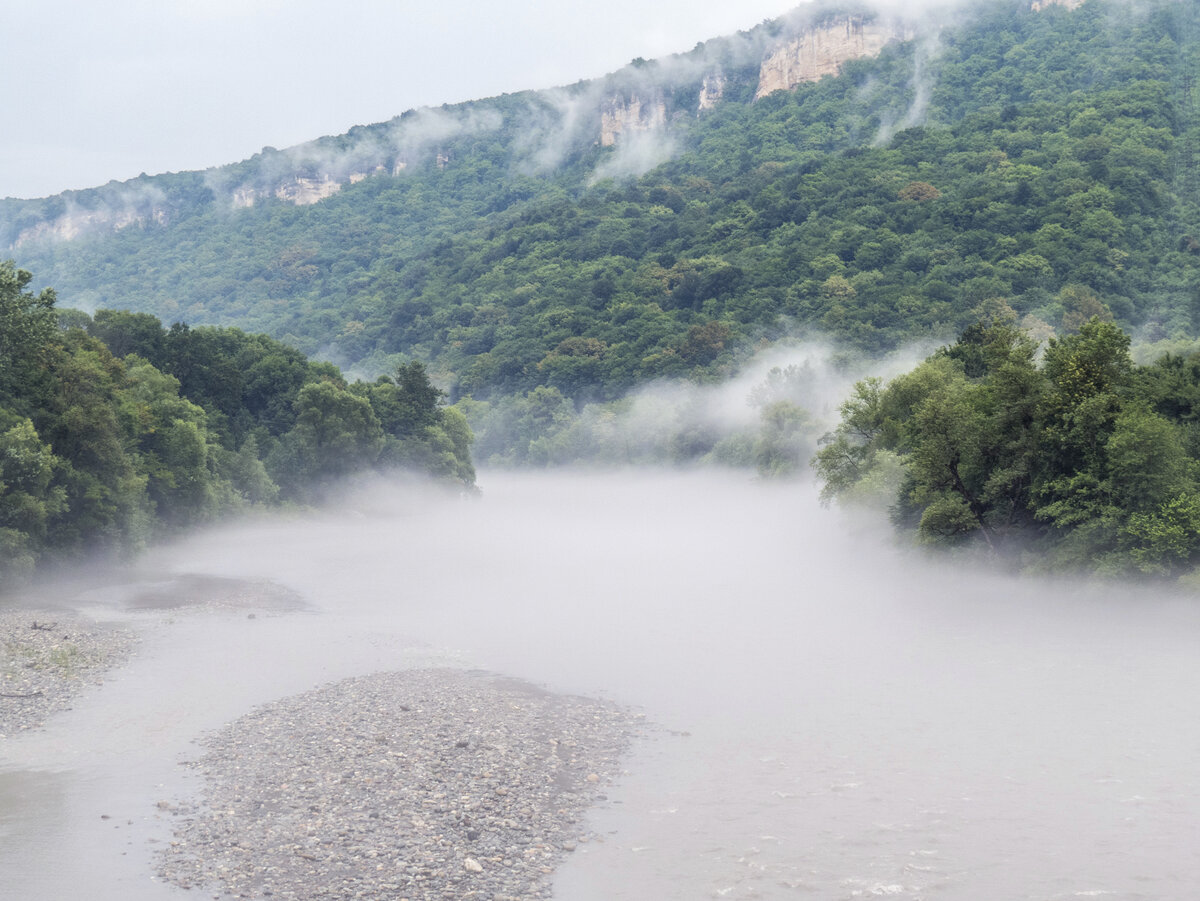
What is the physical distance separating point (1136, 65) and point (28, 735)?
671 feet

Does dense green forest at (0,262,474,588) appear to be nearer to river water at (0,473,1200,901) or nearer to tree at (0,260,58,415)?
tree at (0,260,58,415)

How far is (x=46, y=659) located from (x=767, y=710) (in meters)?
22.7

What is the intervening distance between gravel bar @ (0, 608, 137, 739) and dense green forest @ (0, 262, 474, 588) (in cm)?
720

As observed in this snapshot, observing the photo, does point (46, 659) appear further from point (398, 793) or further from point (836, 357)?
point (836, 357)

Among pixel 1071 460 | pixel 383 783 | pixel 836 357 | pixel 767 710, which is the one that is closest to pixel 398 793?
pixel 383 783

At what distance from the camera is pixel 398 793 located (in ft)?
70.1

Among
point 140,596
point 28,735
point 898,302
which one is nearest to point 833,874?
point 28,735

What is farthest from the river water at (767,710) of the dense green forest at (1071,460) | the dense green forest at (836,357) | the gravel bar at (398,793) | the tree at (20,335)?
the tree at (20,335)

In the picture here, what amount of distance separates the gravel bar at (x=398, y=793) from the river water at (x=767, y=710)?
90cm

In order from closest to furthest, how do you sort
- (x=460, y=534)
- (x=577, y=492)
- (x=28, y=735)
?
1. (x=28, y=735)
2. (x=460, y=534)
3. (x=577, y=492)

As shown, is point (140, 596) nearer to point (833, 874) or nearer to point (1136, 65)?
point (833, 874)

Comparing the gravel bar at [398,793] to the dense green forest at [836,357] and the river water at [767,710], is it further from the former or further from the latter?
the dense green forest at [836,357]

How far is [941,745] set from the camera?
1011 inches

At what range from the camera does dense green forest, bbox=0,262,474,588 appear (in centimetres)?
4744
